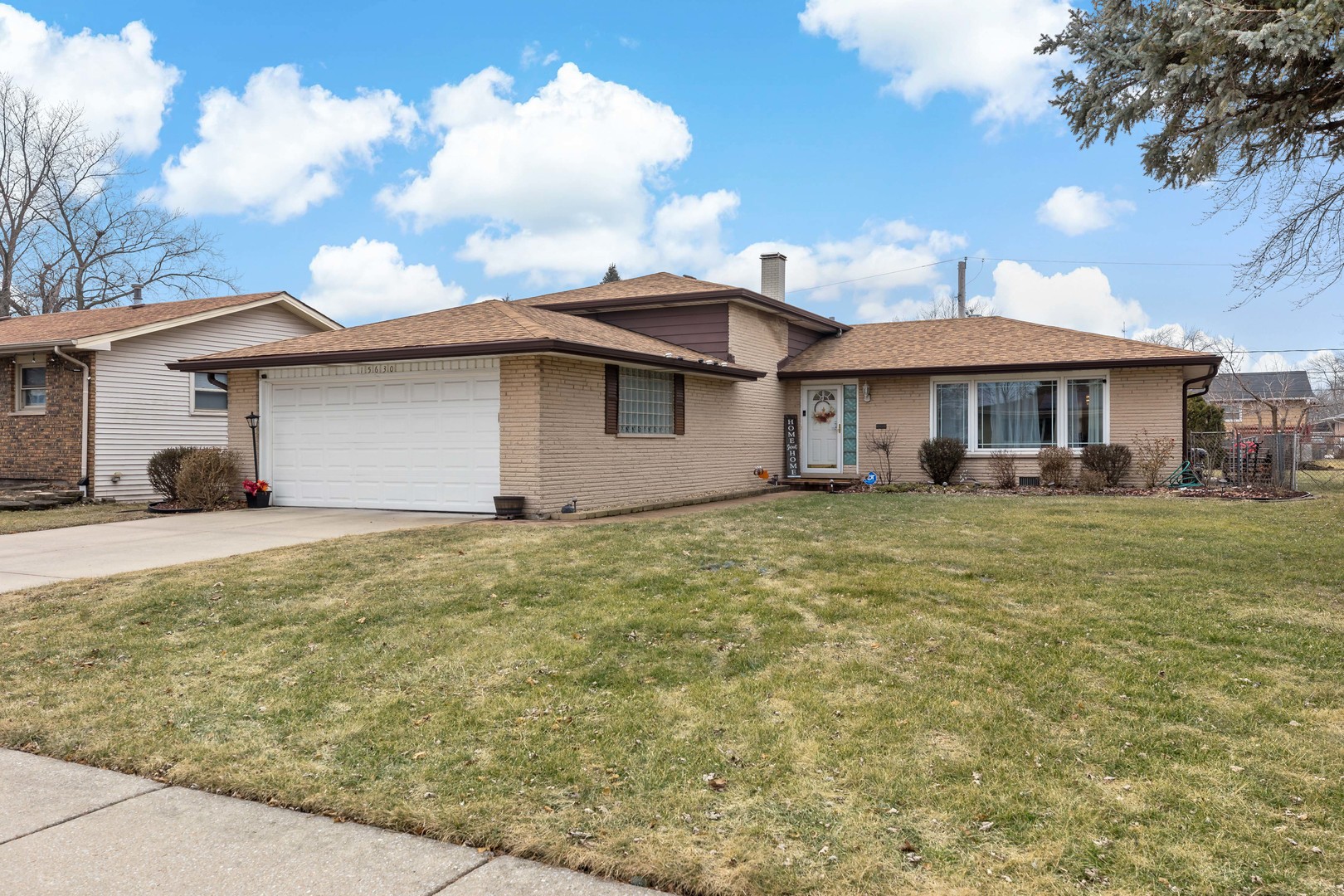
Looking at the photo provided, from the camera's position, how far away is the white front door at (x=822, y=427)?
64.6 ft

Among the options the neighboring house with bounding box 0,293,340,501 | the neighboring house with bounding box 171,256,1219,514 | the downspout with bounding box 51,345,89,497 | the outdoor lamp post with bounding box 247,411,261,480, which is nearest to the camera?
the neighboring house with bounding box 171,256,1219,514

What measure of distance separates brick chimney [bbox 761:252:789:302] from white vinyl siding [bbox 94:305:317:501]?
1286 cm

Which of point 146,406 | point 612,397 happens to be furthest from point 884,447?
point 146,406

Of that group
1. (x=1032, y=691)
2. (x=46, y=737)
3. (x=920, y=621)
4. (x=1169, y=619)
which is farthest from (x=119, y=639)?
(x=1169, y=619)

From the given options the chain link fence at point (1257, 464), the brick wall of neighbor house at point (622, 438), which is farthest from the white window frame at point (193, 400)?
the chain link fence at point (1257, 464)

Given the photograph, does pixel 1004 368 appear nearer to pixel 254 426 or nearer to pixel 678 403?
pixel 678 403

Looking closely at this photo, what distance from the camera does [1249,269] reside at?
9.76 m

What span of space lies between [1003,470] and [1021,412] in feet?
4.68

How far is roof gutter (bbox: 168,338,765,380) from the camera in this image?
1192 centimetres

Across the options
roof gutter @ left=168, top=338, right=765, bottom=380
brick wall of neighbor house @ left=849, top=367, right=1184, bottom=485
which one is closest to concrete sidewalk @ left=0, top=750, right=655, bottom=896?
roof gutter @ left=168, top=338, right=765, bottom=380

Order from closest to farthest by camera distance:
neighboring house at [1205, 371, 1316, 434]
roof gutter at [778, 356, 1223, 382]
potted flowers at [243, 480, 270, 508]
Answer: potted flowers at [243, 480, 270, 508] → roof gutter at [778, 356, 1223, 382] → neighboring house at [1205, 371, 1316, 434]

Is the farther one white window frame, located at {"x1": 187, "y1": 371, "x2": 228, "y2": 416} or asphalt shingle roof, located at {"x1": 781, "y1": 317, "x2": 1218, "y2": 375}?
white window frame, located at {"x1": 187, "y1": 371, "x2": 228, "y2": 416}

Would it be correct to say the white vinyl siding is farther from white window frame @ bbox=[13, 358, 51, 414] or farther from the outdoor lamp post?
the outdoor lamp post

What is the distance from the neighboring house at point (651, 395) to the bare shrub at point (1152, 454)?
216mm
